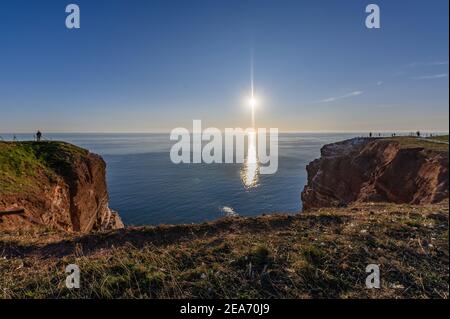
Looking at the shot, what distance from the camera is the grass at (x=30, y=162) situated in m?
19.2

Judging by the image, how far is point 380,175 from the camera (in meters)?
27.4

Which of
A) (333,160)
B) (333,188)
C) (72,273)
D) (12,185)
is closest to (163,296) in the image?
A: (72,273)

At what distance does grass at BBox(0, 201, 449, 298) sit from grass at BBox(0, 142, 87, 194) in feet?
39.0

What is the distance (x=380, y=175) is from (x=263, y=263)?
Result: 27.0 metres

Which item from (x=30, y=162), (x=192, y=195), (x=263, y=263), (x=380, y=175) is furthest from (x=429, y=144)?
(x=192, y=195)

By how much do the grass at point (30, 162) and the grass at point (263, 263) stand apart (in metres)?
11.9

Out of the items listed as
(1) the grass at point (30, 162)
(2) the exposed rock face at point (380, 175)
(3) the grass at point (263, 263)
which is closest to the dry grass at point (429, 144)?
(2) the exposed rock face at point (380, 175)

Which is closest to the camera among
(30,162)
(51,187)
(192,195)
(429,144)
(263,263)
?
(263,263)

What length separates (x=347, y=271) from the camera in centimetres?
591

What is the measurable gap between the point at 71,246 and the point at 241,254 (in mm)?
7817

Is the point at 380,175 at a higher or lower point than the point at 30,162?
lower

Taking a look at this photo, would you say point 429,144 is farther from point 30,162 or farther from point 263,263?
point 30,162

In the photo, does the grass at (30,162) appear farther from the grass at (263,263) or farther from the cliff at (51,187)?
the grass at (263,263)
